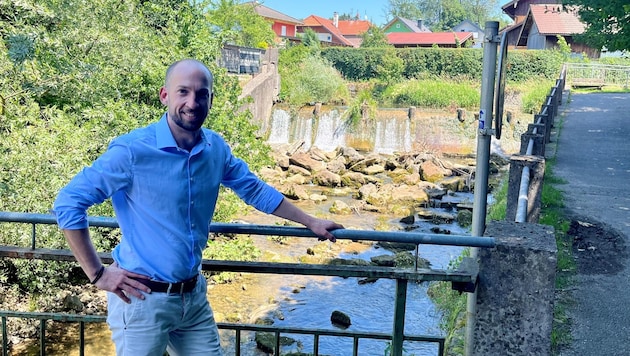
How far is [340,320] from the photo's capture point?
11.3 meters

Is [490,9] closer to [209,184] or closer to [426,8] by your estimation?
[426,8]

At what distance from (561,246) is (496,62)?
11.9 ft

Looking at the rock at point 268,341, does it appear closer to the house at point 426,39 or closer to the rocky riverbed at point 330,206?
the rocky riverbed at point 330,206

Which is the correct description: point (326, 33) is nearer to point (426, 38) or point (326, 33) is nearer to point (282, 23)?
point (282, 23)

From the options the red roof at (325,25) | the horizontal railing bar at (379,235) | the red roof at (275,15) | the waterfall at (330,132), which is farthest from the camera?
the red roof at (325,25)

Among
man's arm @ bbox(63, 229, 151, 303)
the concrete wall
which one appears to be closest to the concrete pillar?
man's arm @ bbox(63, 229, 151, 303)

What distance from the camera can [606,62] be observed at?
130 ft

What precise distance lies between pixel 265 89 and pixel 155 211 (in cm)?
3075

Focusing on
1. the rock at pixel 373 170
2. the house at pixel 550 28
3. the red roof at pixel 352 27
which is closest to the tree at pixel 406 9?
the red roof at pixel 352 27

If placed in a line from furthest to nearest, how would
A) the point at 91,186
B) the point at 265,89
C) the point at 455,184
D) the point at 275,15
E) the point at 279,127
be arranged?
1. the point at 275,15
2. the point at 279,127
3. the point at 265,89
4. the point at 455,184
5. the point at 91,186

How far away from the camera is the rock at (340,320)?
37.1 ft

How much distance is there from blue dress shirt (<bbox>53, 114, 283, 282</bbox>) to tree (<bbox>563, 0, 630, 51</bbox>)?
14.5 metres

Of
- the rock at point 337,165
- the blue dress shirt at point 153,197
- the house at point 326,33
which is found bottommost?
the rock at point 337,165

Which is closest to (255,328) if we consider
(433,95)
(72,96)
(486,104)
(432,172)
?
(486,104)
